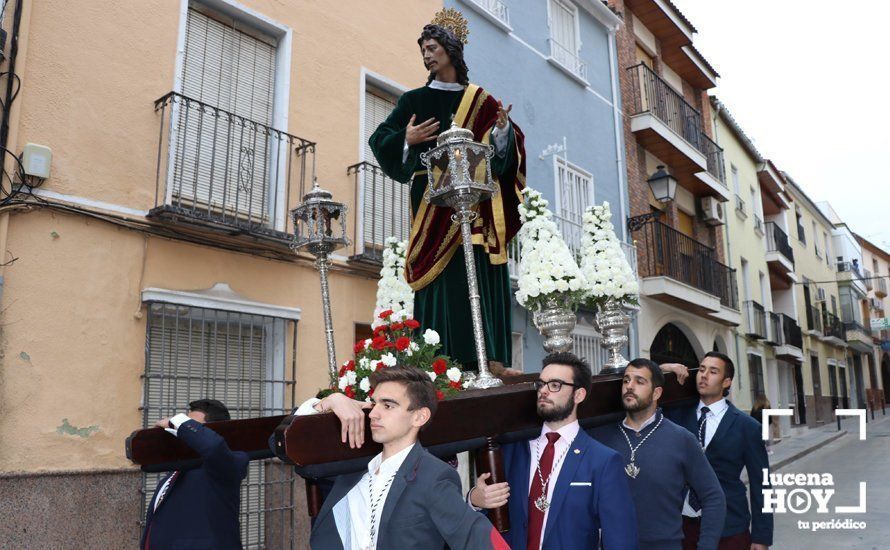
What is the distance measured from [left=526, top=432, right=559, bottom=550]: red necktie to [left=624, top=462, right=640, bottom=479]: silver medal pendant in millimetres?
649

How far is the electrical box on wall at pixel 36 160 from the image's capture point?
18.7 ft

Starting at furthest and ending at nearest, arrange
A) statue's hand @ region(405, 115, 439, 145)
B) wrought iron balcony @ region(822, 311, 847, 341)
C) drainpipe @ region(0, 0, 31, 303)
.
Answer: wrought iron balcony @ region(822, 311, 847, 341) → drainpipe @ region(0, 0, 31, 303) → statue's hand @ region(405, 115, 439, 145)

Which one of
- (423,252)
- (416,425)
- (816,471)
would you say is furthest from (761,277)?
(416,425)

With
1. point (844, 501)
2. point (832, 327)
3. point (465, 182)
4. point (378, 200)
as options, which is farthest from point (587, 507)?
point (832, 327)

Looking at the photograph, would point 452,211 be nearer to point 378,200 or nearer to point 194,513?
point 194,513

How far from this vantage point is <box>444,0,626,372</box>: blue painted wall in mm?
11023

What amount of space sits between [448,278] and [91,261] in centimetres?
348

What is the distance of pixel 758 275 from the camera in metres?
21.8

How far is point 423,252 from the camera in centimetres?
405

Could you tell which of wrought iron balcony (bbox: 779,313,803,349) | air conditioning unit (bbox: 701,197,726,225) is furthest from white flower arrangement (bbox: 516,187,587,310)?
wrought iron balcony (bbox: 779,313,803,349)

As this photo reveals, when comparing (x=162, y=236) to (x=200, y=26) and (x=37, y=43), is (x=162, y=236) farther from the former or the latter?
(x=200, y=26)

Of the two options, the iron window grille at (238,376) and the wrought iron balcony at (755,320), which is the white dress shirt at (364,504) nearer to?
the iron window grille at (238,376)

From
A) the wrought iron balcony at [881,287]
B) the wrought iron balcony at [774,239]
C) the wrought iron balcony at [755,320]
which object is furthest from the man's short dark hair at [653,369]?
the wrought iron balcony at [881,287]

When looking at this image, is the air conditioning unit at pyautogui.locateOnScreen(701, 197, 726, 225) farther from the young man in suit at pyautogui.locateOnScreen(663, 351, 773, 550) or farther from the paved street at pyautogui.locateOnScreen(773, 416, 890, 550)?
the young man in suit at pyautogui.locateOnScreen(663, 351, 773, 550)
